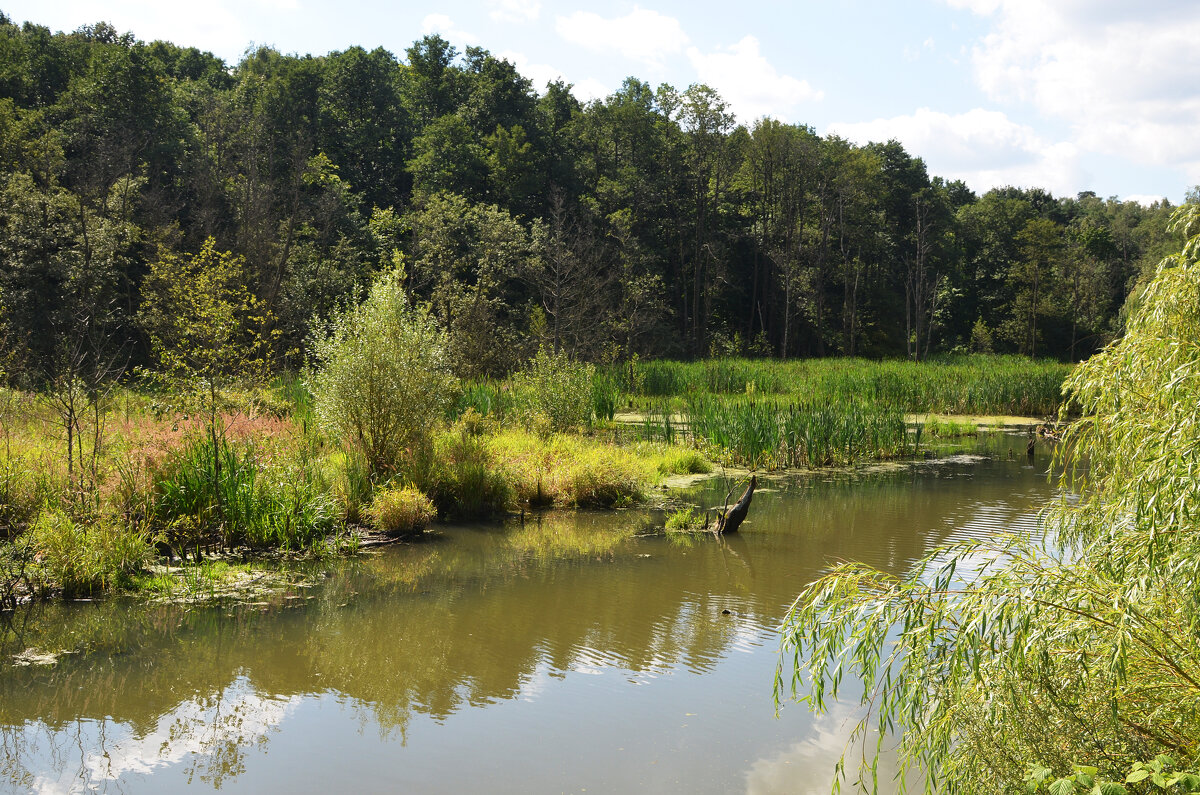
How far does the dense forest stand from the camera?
27141 mm

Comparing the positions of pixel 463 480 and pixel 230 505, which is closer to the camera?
pixel 230 505

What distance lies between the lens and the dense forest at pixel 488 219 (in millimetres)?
27141

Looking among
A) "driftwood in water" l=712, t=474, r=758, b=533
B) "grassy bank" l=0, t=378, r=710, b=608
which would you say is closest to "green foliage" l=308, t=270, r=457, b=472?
"grassy bank" l=0, t=378, r=710, b=608

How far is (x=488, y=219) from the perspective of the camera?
31.5 metres

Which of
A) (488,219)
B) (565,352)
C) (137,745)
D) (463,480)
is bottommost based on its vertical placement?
(137,745)

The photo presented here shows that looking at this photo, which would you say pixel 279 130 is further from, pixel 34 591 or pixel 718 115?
pixel 34 591

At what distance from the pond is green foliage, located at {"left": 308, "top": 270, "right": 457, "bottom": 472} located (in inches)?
80.4

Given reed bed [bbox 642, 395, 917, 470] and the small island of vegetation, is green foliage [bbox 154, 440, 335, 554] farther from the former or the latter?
reed bed [bbox 642, 395, 917, 470]

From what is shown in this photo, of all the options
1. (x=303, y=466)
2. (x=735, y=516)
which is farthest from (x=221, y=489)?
(x=735, y=516)

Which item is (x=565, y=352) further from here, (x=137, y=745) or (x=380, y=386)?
(x=137, y=745)

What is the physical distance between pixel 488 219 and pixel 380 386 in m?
20.9

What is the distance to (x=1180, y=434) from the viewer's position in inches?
128

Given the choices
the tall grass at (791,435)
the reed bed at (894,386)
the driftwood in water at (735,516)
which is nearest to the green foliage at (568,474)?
the driftwood in water at (735,516)

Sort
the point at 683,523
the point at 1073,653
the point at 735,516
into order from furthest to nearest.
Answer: the point at 683,523 → the point at 735,516 → the point at 1073,653
